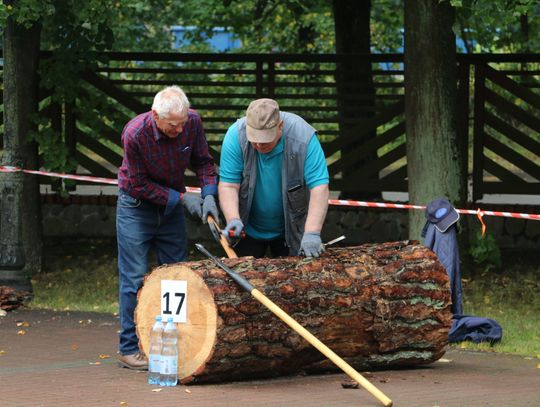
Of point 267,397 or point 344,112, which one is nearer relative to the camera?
point 267,397

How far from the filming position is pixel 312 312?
25.2 ft

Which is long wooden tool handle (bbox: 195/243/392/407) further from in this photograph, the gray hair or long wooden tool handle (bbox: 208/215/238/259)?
the gray hair

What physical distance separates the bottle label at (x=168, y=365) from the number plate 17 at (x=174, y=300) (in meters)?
0.22

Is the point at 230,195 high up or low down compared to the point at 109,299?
up

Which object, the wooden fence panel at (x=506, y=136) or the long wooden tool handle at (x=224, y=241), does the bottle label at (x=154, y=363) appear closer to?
the long wooden tool handle at (x=224, y=241)

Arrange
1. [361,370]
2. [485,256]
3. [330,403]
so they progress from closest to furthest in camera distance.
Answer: [330,403] < [361,370] < [485,256]

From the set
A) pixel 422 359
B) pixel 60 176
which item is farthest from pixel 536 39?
pixel 422 359

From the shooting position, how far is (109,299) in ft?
40.0

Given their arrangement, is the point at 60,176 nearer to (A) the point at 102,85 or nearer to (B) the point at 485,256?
(A) the point at 102,85

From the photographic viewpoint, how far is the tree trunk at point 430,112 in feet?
39.4

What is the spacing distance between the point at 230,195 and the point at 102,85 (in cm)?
762

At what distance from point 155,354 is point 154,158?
123 centimetres

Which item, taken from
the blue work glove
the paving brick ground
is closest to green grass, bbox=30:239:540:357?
the paving brick ground

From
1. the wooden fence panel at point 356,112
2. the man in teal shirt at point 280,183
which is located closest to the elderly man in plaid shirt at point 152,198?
the man in teal shirt at point 280,183
